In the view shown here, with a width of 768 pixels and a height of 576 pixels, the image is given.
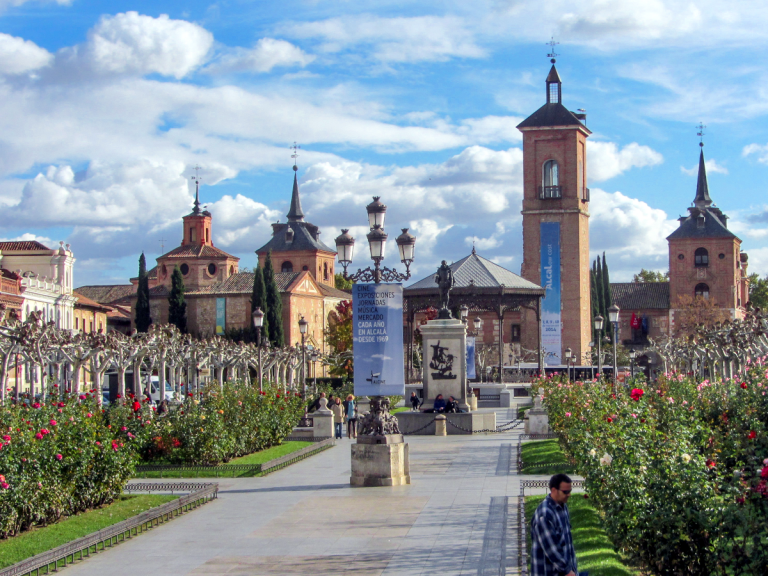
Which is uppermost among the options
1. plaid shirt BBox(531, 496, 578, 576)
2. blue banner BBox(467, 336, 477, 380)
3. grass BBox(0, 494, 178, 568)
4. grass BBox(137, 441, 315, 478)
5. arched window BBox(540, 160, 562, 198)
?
arched window BBox(540, 160, 562, 198)

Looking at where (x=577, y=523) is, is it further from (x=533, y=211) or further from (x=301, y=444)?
(x=533, y=211)

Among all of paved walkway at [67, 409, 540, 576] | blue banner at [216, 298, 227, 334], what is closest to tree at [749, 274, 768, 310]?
blue banner at [216, 298, 227, 334]

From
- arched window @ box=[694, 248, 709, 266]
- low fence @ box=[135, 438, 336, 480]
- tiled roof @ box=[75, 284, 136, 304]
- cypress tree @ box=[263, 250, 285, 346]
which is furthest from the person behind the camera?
tiled roof @ box=[75, 284, 136, 304]

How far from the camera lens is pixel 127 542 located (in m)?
11.4

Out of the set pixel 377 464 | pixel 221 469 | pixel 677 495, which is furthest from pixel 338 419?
pixel 677 495

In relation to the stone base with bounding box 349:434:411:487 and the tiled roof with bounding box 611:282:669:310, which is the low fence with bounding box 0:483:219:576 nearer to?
the stone base with bounding box 349:434:411:487

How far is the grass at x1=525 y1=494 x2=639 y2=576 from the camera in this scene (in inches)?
356

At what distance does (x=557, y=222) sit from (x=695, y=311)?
22.7 m

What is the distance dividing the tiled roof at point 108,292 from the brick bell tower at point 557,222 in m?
57.6

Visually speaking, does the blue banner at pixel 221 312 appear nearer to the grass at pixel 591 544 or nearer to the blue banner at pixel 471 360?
the blue banner at pixel 471 360

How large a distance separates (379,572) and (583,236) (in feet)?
215

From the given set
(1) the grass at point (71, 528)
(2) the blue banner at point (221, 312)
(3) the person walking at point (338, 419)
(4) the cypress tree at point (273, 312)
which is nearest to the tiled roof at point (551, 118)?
(4) the cypress tree at point (273, 312)

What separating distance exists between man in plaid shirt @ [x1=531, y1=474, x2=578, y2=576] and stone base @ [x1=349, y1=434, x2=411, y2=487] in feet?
29.7

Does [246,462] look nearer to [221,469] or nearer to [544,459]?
[221,469]
